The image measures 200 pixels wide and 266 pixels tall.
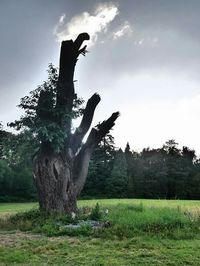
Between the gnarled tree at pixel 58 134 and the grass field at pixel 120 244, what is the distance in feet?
16.2

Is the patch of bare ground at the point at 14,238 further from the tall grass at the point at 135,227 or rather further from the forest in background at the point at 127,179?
the forest in background at the point at 127,179

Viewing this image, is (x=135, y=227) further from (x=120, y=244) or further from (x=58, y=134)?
(x=58, y=134)

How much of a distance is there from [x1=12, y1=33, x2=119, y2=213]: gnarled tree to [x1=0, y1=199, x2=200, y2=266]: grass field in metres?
4.93

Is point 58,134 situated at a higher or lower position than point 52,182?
higher

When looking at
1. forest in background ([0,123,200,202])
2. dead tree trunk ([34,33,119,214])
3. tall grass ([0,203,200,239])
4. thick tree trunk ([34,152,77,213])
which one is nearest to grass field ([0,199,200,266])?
tall grass ([0,203,200,239])

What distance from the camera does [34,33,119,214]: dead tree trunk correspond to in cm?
1928

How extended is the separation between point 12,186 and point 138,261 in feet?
213

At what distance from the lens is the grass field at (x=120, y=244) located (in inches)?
361

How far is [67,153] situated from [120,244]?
9639 millimetres

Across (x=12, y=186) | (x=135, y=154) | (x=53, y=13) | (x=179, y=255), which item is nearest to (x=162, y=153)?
(x=135, y=154)

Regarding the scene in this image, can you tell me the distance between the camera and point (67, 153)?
20.2 meters

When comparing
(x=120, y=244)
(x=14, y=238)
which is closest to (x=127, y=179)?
(x=14, y=238)

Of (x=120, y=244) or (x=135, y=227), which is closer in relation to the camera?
(x=120, y=244)

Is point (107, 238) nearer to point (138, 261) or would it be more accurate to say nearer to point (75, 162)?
point (138, 261)
